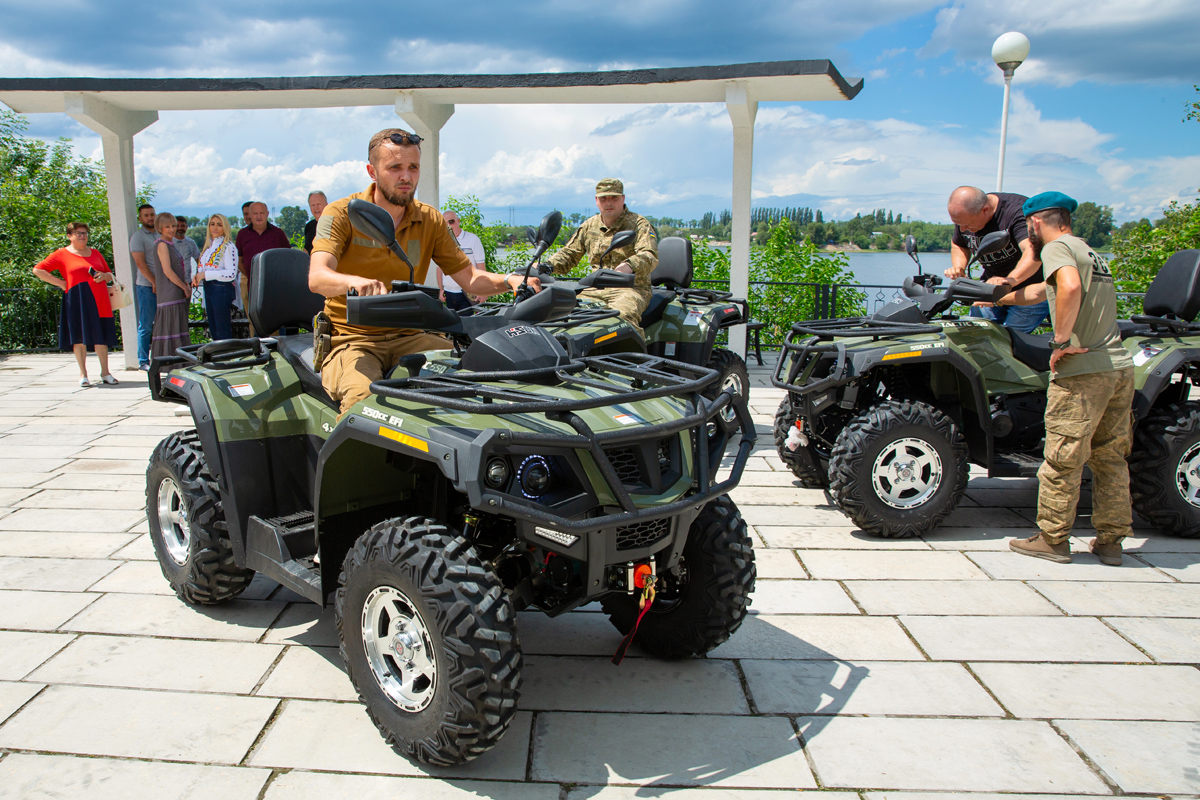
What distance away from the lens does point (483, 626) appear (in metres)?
2.47

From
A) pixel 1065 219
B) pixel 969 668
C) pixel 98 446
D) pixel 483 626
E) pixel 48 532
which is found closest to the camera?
pixel 483 626

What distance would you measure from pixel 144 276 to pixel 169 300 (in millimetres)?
1423

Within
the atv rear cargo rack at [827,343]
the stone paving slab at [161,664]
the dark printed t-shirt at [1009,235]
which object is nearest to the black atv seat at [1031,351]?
the dark printed t-shirt at [1009,235]

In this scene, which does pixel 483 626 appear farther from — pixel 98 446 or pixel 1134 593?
pixel 98 446

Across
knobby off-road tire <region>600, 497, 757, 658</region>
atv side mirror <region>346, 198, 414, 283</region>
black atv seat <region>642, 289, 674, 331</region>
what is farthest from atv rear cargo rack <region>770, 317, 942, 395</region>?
atv side mirror <region>346, 198, 414, 283</region>

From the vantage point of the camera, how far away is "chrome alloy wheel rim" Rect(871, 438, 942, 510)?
16.2 feet

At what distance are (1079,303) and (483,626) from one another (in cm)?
349

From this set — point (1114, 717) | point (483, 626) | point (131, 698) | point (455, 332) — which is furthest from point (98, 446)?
point (1114, 717)

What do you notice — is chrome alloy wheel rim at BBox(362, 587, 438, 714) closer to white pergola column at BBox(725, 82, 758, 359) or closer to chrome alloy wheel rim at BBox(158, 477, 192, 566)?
chrome alloy wheel rim at BBox(158, 477, 192, 566)

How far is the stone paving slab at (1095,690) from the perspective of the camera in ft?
10.2

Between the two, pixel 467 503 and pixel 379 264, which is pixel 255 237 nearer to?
A: pixel 379 264

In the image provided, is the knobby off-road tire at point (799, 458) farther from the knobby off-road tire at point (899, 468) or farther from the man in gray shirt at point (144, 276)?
the man in gray shirt at point (144, 276)

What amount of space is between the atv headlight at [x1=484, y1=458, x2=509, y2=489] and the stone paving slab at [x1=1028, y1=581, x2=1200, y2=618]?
9.41 ft

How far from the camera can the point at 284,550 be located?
3.37 m
